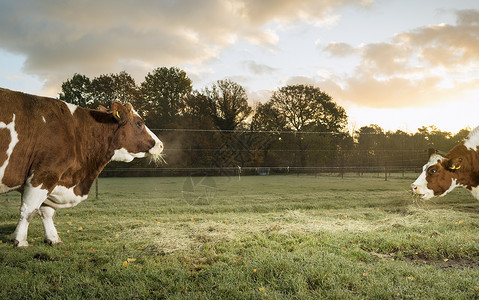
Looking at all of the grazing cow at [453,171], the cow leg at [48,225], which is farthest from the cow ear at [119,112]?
the grazing cow at [453,171]

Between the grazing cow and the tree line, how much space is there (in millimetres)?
13822

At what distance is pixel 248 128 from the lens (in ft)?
116

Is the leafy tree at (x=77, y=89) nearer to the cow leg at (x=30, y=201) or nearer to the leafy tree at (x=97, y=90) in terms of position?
the leafy tree at (x=97, y=90)

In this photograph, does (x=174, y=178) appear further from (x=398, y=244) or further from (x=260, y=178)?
(x=398, y=244)

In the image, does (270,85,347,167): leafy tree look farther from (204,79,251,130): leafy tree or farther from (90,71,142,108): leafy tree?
(90,71,142,108): leafy tree

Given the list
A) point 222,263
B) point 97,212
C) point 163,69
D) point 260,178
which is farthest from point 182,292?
point 163,69

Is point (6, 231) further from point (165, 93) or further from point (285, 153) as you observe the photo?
point (165, 93)

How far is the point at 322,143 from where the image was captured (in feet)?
76.6

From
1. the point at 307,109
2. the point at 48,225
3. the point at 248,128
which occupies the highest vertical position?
the point at 307,109

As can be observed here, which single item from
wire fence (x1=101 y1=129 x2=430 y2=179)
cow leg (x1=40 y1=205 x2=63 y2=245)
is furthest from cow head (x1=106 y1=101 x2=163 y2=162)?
wire fence (x1=101 y1=129 x2=430 y2=179)

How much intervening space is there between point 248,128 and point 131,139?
97.3ft

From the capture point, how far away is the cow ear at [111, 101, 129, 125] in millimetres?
5531

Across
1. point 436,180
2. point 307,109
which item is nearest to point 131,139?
point 436,180

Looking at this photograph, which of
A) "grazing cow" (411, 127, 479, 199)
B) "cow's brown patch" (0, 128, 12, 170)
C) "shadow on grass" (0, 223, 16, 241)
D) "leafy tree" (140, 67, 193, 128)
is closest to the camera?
"cow's brown patch" (0, 128, 12, 170)
